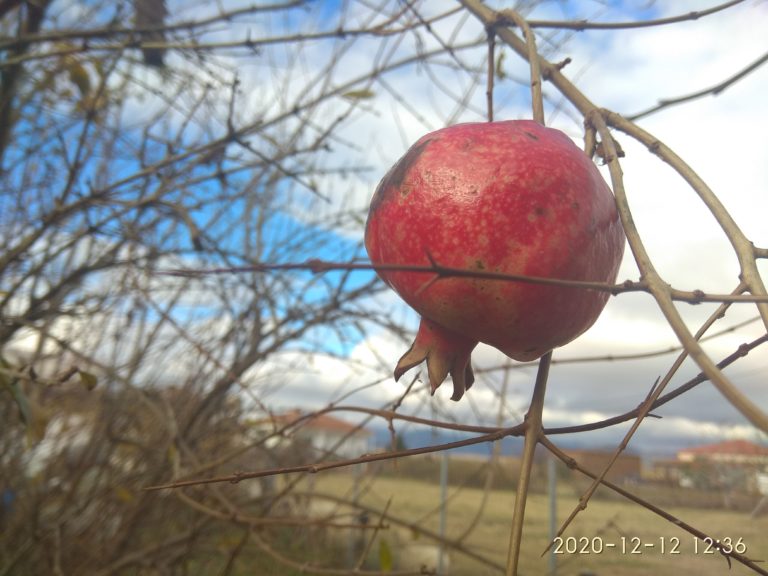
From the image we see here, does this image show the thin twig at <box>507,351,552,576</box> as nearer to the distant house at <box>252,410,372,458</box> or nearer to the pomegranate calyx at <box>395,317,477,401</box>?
the pomegranate calyx at <box>395,317,477,401</box>

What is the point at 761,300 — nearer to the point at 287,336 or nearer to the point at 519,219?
the point at 519,219

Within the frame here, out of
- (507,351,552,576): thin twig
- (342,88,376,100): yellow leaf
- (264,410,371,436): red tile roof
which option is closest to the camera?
→ (507,351,552,576): thin twig

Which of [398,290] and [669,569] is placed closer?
[398,290]

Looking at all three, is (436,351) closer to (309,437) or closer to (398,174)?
(398,174)

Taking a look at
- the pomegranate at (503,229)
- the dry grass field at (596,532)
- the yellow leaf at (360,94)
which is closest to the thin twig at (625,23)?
A: the pomegranate at (503,229)

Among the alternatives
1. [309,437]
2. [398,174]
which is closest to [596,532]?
[309,437]

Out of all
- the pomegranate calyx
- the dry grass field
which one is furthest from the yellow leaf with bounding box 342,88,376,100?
the pomegranate calyx

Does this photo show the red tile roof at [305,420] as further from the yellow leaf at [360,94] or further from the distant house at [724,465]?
the distant house at [724,465]

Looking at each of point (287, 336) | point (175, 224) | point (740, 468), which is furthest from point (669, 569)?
point (175, 224)
